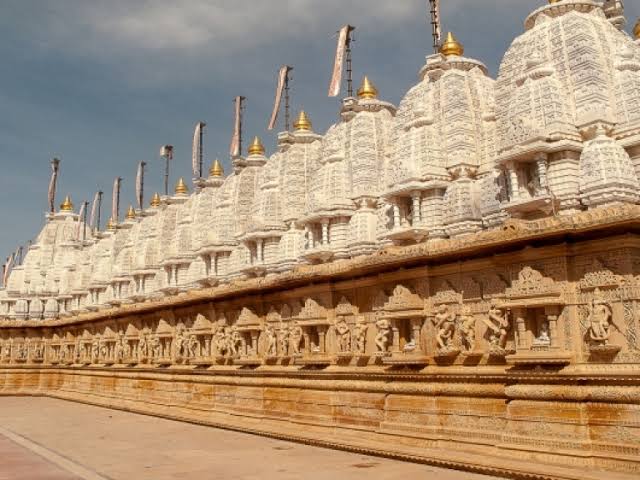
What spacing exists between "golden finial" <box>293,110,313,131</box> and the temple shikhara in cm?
9

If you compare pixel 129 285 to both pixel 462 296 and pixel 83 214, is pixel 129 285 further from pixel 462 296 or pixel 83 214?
pixel 462 296

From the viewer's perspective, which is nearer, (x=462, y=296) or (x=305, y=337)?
(x=462, y=296)

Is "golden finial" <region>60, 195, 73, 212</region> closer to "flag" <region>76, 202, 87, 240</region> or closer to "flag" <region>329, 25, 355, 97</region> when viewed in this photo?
"flag" <region>76, 202, 87, 240</region>

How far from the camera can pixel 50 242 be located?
55.5 meters

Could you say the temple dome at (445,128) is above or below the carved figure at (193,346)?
above

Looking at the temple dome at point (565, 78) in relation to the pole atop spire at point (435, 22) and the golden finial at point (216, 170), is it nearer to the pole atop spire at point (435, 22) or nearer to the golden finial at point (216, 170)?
the pole atop spire at point (435, 22)

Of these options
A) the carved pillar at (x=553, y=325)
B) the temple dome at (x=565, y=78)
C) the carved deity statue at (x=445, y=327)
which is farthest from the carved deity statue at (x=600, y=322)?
the temple dome at (x=565, y=78)

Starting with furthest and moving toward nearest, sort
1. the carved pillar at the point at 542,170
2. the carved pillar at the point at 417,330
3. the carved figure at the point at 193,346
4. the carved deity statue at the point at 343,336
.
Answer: the carved figure at the point at 193,346 < the carved deity statue at the point at 343,336 < the carved pillar at the point at 542,170 < the carved pillar at the point at 417,330

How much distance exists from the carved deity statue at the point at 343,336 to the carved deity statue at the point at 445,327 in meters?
3.54

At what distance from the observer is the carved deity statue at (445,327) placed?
46.6 feet

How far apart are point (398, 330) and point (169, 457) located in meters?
6.20

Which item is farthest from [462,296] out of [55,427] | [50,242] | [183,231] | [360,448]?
[50,242]

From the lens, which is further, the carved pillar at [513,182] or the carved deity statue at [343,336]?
the carved deity statue at [343,336]

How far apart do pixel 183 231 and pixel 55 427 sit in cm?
1385
